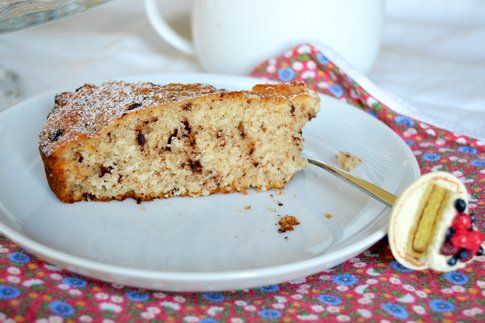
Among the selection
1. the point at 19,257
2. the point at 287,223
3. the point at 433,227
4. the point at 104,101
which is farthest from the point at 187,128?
the point at 433,227

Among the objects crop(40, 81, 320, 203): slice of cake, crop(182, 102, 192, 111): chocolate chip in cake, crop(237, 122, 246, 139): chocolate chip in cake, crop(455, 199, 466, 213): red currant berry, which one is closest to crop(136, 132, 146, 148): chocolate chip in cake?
crop(40, 81, 320, 203): slice of cake

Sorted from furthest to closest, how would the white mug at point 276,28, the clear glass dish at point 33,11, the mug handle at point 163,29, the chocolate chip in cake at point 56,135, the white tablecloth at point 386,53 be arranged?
the mug handle at point 163,29 → the white tablecloth at point 386,53 → the white mug at point 276,28 → the clear glass dish at point 33,11 → the chocolate chip in cake at point 56,135

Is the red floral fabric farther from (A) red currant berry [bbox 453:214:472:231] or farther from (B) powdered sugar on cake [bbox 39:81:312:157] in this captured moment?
(B) powdered sugar on cake [bbox 39:81:312:157]

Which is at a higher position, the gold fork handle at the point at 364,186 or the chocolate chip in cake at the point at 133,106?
the chocolate chip in cake at the point at 133,106

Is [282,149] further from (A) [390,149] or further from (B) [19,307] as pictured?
(B) [19,307]

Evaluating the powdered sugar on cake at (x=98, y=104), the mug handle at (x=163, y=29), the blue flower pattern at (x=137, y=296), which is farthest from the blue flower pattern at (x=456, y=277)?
the mug handle at (x=163, y=29)

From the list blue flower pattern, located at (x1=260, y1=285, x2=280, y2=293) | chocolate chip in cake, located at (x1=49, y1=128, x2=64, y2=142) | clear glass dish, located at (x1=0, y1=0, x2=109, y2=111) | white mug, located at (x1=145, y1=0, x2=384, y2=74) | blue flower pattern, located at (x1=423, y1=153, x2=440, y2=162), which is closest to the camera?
blue flower pattern, located at (x1=260, y1=285, x2=280, y2=293)

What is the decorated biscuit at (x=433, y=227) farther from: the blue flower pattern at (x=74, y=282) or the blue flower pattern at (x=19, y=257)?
the blue flower pattern at (x=19, y=257)

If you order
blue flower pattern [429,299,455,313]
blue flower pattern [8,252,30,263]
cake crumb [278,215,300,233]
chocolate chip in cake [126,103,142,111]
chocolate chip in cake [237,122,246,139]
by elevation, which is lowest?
blue flower pattern [8,252,30,263]
